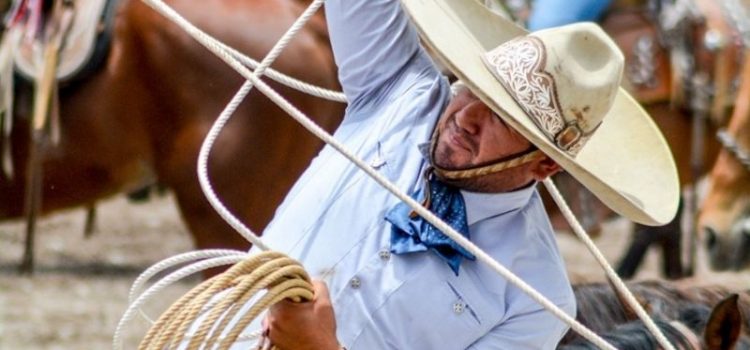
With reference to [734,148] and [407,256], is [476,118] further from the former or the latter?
[734,148]

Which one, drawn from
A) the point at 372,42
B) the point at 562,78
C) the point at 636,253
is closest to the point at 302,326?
the point at 562,78

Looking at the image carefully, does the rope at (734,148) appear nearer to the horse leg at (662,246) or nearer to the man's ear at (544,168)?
the horse leg at (662,246)

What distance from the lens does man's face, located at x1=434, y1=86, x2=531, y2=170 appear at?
228 cm

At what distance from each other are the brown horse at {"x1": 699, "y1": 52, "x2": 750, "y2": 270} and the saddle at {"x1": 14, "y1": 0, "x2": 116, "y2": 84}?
2.44 metres

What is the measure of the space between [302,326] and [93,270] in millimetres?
5766

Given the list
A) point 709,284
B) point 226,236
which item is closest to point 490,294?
point 709,284

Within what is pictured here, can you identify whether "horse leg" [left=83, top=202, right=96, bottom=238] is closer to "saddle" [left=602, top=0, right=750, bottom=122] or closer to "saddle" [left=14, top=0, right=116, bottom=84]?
"saddle" [left=14, top=0, right=116, bottom=84]

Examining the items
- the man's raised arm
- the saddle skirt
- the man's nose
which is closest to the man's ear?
the man's nose

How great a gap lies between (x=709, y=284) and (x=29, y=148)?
2676 millimetres

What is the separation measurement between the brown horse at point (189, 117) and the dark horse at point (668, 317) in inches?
82.3

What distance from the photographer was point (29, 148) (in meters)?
5.29

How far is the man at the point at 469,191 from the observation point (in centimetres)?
227

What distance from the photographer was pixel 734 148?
6152 millimetres

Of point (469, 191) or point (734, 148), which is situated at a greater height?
point (469, 191)
